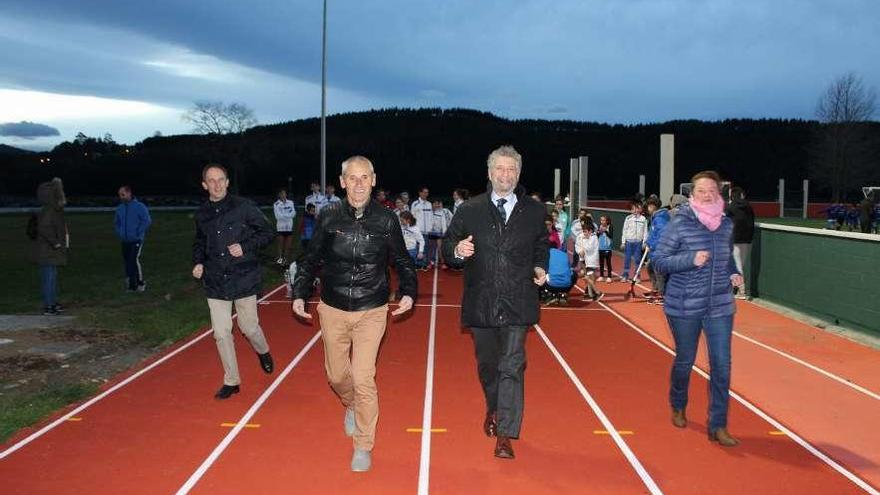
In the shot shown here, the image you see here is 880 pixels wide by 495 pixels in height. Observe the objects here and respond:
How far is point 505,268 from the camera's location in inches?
203

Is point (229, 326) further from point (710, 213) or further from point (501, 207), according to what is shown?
point (710, 213)

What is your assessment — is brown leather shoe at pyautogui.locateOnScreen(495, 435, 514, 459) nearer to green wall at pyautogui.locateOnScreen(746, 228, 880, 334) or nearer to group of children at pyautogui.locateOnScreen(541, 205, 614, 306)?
group of children at pyautogui.locateOnScreen(541, 205, 614, 306)

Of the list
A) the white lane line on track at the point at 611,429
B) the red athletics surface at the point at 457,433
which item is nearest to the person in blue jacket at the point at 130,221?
the red athletics surface at the point at 457,433

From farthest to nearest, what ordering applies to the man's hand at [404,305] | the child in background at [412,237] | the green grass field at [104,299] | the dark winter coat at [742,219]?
the child in background at [412,237]
the dark winter coat at [742,219]
the green grass field at [104,299]
the man's hand at [404,305]

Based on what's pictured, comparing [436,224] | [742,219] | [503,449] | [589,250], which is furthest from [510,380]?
[436,224]

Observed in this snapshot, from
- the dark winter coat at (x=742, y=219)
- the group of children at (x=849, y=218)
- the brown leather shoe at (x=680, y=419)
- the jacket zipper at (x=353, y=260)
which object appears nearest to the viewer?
the jacket zipper at (x=353, y=260)

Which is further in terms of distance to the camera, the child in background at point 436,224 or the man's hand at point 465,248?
the child in background at point 436,224

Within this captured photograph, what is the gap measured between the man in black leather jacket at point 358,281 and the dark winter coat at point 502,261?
1.52ft

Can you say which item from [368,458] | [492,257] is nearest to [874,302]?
[492,257]

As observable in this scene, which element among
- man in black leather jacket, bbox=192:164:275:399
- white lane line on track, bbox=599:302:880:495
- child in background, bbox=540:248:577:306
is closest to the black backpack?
man in black leather jacket, bbox=192:164:275:399

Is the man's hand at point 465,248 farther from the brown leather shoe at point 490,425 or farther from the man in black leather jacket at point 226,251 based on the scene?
the man in black leather jacket at point 226,251

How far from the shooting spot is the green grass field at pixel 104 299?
22.5 ft

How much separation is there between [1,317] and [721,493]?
10.1 meters

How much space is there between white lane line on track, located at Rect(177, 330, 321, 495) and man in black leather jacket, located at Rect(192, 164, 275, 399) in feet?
1.65
